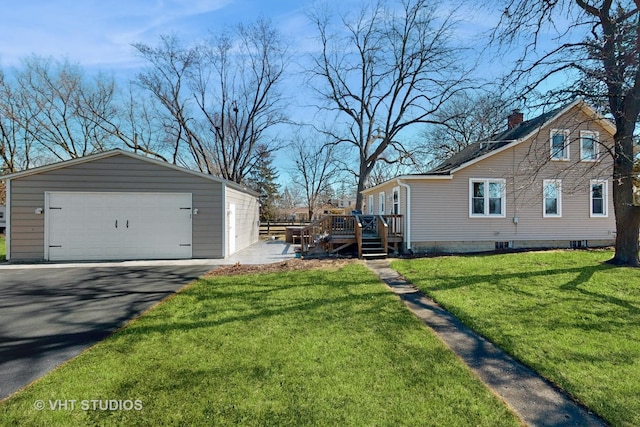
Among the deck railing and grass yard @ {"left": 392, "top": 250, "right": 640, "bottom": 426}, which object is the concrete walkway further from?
the deck railing

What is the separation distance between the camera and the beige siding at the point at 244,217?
40.4 ft

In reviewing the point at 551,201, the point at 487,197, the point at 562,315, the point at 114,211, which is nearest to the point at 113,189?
the point at 114,211

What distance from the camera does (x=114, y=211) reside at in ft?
33.0

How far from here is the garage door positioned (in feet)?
32.4

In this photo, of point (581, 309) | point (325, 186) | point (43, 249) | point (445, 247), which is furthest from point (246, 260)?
point (325, 186)

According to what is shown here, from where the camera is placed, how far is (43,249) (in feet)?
32.1

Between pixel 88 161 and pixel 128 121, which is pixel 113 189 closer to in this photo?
pixel 88 161

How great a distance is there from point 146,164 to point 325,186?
87.6ft

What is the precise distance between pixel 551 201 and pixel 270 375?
538 inches

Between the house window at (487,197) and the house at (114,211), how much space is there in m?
9.65

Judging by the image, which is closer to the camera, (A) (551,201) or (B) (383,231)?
(B) (383,231)

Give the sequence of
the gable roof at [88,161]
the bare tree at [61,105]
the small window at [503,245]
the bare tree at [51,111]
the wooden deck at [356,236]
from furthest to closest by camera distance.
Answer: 1. the bare tree at [61,105]
2. the bare tree at [51,111]
3. the small window at [503,245]
4. the wooden deck at [356,236]
5. the gable roof at [88,161]

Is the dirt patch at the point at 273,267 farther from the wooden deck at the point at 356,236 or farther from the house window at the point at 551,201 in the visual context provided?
the house window at the point at 551,201

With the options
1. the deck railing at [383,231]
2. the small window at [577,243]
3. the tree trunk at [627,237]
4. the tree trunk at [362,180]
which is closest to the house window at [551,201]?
the small window at [577,243]
